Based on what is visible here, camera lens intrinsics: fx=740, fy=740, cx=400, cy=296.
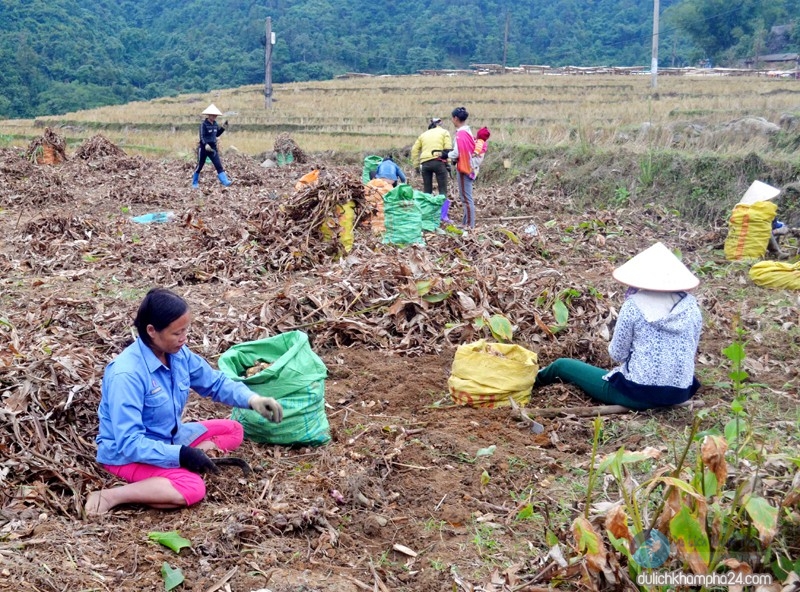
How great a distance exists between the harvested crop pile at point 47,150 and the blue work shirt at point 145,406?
1570cm

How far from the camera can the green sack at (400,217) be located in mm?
8039

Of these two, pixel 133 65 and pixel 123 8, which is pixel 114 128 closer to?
pixel 133 65

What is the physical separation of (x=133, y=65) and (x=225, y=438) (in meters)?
58.3

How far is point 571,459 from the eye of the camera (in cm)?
375

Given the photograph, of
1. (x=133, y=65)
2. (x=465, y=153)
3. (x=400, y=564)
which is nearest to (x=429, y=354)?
(x=400, y=564)

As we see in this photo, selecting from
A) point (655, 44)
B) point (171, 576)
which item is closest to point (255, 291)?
point (171, 576)

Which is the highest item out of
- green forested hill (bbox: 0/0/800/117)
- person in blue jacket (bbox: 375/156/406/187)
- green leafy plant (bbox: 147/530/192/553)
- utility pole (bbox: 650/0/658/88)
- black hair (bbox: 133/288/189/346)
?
green forested hill (bbox: 0/0/800/117)

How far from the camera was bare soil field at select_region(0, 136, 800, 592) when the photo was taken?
110 inches

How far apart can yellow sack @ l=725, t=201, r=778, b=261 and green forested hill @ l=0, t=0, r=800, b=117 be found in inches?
1613

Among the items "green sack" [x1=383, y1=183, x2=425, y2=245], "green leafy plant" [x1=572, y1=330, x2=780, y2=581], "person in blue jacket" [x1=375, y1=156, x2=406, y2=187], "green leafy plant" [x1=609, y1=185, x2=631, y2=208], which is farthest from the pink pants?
"green leafy plant" [x1=609, y1=185, x2=631, y2=208]

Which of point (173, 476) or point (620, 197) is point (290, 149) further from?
point (173, 476)

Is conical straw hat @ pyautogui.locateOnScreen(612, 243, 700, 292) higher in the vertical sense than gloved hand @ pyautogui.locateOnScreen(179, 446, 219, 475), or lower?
higher

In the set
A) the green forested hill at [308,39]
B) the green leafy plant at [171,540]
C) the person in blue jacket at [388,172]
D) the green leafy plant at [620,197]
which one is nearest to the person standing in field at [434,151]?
the person in blue jacket at [388,172]

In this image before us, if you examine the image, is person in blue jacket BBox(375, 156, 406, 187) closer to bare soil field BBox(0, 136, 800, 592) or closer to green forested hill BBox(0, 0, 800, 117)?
bare soil field BBox(0, 136, 800, 592)
